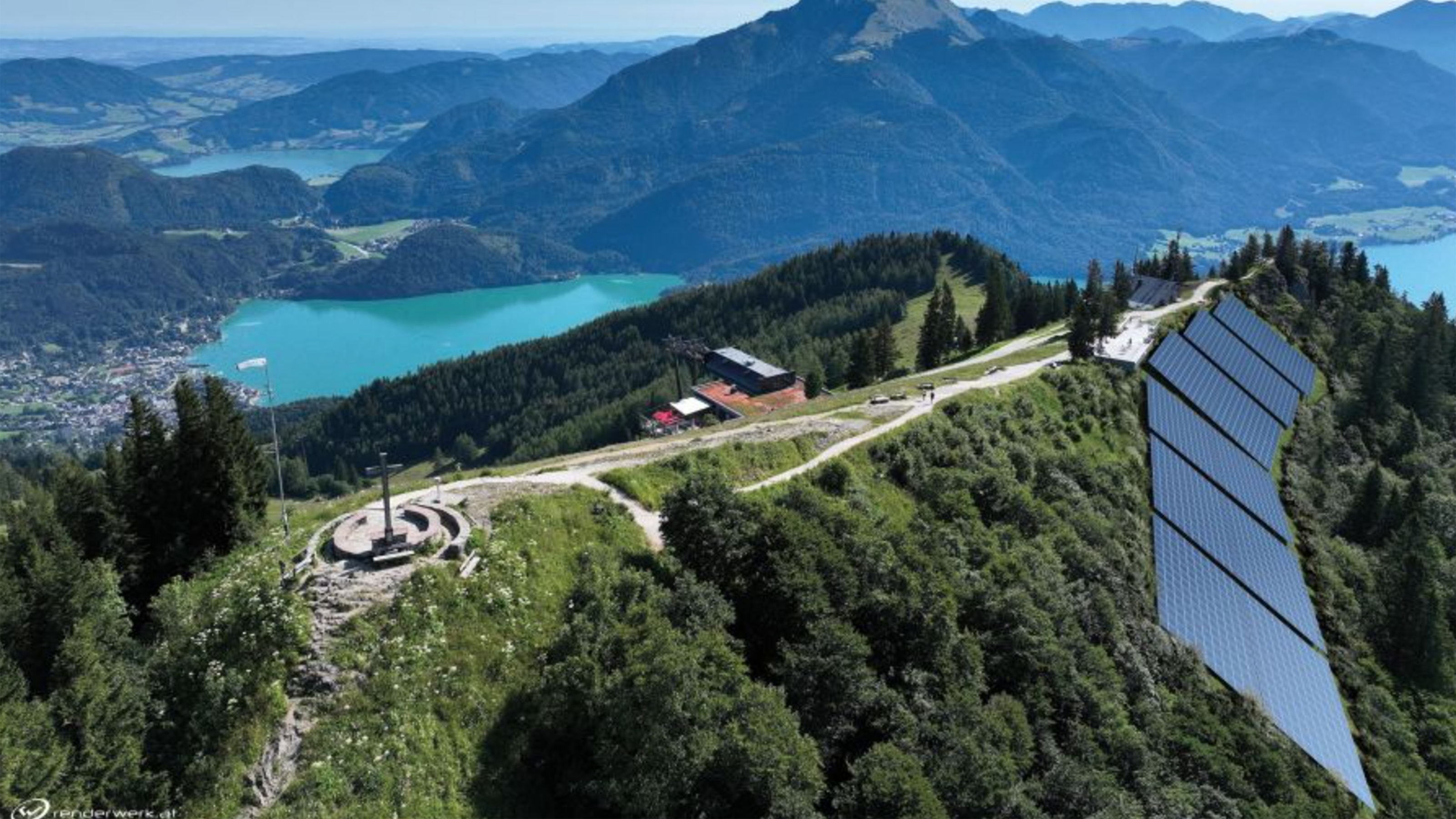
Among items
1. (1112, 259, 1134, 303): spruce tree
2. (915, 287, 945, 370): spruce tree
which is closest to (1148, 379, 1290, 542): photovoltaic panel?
(1112, 259, 1134, 303): spruce tree

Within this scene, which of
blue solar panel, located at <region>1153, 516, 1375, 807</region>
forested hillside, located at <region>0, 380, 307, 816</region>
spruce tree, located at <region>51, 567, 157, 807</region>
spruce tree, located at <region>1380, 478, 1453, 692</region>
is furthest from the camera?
spruce tree, located at <region>1380, 478, 1453, 692</region>

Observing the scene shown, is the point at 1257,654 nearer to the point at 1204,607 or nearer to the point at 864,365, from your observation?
the point at 1204,607

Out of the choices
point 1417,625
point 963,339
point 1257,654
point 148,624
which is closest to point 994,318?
point 963,339

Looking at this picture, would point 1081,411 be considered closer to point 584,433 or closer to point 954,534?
point 954,534

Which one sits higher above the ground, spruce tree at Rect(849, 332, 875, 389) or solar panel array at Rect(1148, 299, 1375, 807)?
solar panel array at Rect(1148, 299, 1375, 807)

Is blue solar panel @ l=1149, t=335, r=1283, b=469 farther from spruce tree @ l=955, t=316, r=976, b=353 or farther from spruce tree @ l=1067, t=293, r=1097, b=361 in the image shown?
spruce tree @ l=955, t=316, r=976, b=353

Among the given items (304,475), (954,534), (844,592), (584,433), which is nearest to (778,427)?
(954,534)
